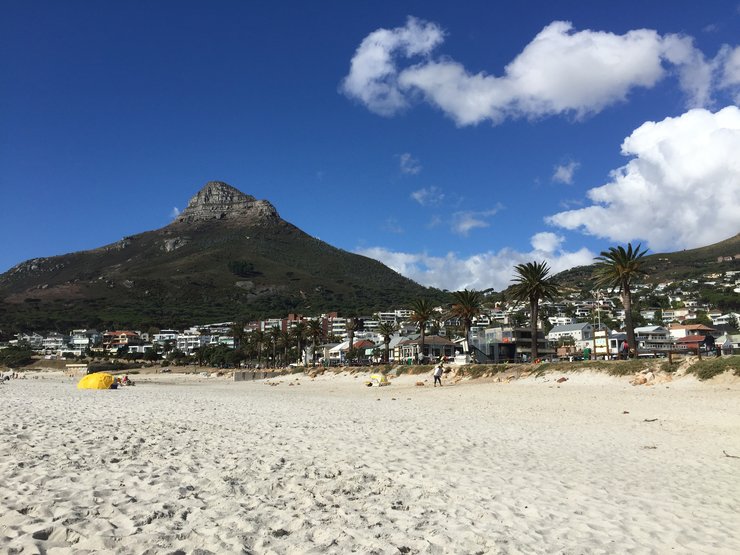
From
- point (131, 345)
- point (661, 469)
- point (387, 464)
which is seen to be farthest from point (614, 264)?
point (131, 345)

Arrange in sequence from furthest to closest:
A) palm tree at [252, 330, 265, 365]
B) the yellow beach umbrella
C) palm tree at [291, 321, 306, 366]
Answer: palm tree at [252, 330, 265, 365]
palm tree at [291, 321, 306, 366]
the yellow beach umbrella

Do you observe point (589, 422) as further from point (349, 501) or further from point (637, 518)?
point (349, 501)

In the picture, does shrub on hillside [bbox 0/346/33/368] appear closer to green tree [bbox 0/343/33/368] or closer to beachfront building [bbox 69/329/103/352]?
green tree [bbox 0/343/33/368]

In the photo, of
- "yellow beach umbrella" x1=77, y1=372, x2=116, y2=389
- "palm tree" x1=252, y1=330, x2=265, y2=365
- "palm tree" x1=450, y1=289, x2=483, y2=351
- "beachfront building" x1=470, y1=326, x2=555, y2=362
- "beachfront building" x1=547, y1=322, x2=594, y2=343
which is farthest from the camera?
"palm tree" x1=252, y1=330, x2=265, y2=365

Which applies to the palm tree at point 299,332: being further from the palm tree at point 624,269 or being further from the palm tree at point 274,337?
the palm tree at point 624,269

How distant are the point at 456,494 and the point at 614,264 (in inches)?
1638

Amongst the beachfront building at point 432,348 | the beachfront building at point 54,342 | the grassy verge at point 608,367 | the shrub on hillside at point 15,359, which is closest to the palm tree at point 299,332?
the beachfront building at point 432,348

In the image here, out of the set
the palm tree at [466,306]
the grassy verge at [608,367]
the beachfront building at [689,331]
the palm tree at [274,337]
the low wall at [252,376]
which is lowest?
the low wall at [252,376]

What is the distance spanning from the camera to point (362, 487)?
8.20 meters

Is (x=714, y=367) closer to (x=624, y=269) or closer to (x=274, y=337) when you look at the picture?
(x=624, y=269)

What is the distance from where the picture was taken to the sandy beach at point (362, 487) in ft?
19.0

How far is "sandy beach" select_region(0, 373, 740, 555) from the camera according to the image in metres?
5.79

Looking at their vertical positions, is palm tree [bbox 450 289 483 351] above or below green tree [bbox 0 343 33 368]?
above

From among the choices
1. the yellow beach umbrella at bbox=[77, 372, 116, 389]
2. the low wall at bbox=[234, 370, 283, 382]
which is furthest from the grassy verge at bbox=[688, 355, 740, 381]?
the low wall at bbox=[234, 370, 283, 382]
